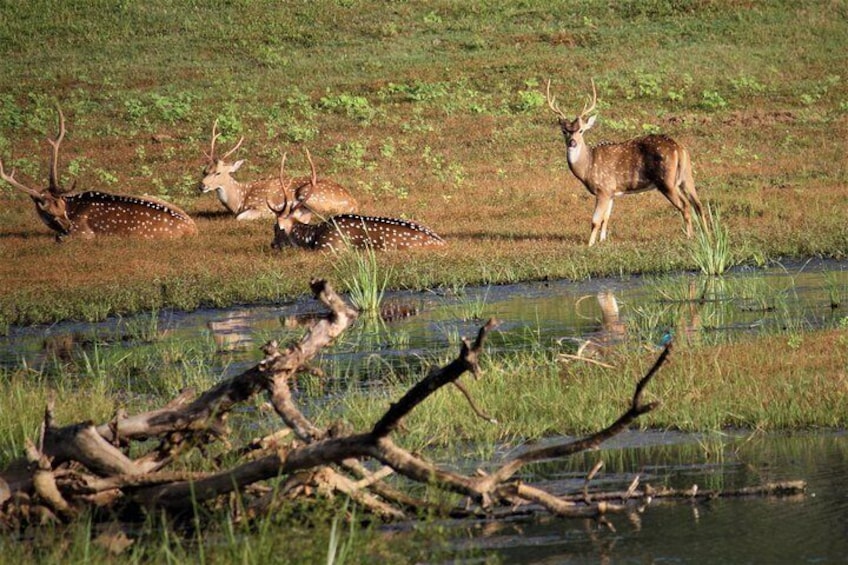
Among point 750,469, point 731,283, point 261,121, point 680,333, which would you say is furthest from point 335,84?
point 750,469

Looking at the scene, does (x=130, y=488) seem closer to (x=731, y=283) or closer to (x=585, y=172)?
(x=731, y=283)

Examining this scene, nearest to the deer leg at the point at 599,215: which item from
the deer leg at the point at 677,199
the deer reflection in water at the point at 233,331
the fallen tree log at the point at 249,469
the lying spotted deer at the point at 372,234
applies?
the deer leg at the point at 677,199

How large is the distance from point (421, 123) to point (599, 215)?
1019 centimetres

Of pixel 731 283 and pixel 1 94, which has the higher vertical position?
pixel 1 94

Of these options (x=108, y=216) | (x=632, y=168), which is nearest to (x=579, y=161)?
(x=632, y=168)

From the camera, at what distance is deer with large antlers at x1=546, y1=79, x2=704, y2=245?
17.8m

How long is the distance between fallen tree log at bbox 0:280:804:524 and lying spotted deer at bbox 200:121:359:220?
525 inches

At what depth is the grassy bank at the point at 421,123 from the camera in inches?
639

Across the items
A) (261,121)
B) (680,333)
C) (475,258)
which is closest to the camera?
(680,333)

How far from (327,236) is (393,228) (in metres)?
0.73

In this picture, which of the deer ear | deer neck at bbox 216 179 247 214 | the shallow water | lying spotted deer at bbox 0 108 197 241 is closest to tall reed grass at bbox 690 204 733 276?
the shallow water

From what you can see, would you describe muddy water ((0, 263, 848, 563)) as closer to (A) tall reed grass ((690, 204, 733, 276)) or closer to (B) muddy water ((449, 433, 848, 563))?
(B) muddy water ((449, 433, 848, 563))

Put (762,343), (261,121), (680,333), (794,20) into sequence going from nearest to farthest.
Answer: (762,343) → (680,333) → (261,121) → (794,20)

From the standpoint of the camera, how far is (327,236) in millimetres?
17250
